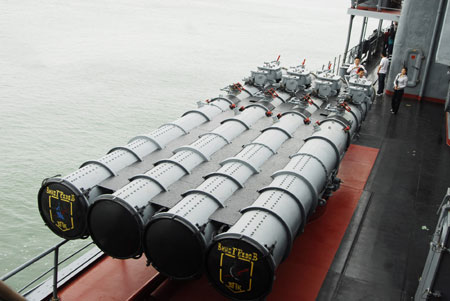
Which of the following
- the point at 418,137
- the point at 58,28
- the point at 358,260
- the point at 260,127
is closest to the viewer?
the point at 358,260

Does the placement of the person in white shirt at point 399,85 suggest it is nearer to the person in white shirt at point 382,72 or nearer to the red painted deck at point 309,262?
the person in white shirt at point 382,72

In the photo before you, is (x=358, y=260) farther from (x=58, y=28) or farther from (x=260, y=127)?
(x=58, y=28)

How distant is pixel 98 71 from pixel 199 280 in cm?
2724

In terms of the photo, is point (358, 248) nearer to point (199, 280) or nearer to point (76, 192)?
point (199, 280)

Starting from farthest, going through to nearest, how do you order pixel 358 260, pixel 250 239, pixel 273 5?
pixel 273 5 < pixel 358 260 < pixel 250 239

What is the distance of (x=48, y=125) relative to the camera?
949 inches

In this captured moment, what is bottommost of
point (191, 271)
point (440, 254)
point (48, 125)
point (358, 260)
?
point (48, 125)

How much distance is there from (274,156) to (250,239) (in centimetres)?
321

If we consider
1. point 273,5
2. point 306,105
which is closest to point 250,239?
point 306,105

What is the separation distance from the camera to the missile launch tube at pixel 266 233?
5.75 metres

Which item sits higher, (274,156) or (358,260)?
(274,156)

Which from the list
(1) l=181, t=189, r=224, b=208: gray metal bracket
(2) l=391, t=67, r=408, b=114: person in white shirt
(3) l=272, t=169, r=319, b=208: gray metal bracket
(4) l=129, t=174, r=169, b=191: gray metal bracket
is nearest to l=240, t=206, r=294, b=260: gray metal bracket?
(1) l=181, t=189, r=224, b=208: gray metal bracket

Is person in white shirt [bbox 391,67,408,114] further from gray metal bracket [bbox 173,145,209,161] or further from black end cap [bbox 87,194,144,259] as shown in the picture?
black end cap [bbox 87,194,144,259]

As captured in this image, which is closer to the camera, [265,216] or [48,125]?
[265,216]
